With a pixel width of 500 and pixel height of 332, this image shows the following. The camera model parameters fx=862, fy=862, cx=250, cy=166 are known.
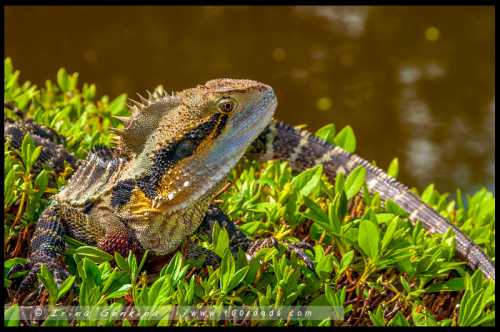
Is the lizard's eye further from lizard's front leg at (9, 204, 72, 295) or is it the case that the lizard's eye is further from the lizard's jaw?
lizard's front leg at (9, 204, 72, 295)

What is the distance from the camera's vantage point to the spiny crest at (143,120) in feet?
8.92

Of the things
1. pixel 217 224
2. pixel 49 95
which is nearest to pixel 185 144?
pixel 217 224

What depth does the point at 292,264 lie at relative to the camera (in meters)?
2.72

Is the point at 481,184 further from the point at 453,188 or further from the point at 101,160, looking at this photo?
the point at 101,160

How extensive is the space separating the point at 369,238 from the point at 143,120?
32.6 inches

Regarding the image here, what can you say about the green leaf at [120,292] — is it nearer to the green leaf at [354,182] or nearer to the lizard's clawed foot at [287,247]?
the lizard's clawed foot at [287,247]

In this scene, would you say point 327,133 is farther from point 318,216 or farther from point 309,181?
point 318,216

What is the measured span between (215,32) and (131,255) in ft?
19.0

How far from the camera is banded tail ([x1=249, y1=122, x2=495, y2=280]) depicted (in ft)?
12.3

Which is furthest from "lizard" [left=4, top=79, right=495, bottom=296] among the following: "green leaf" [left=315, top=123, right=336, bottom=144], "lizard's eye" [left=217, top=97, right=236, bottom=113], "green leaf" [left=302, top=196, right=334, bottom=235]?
"green leaf" [left=315, top=123, right=336, bottom=144]

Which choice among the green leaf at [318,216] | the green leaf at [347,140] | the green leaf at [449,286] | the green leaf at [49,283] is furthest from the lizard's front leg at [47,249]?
the green leaf at [347,140]

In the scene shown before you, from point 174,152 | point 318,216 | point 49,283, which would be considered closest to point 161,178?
point 174,152
